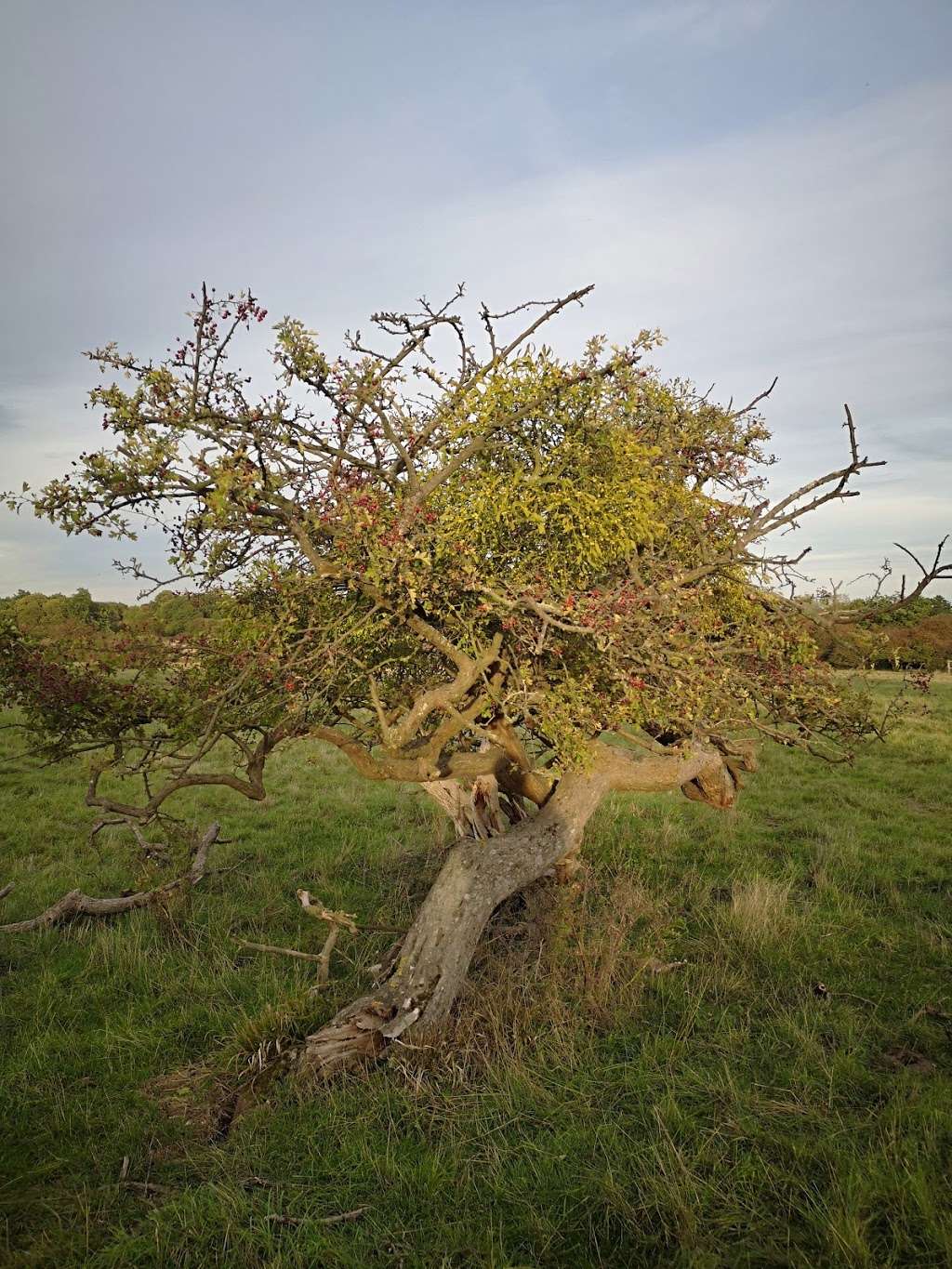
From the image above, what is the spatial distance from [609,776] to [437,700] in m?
3.23

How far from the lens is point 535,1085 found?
19.1 ft

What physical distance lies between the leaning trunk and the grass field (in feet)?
1.08

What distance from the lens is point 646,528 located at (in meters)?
6.24

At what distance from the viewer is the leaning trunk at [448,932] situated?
6484 mm

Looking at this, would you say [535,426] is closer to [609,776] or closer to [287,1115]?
[609,776]

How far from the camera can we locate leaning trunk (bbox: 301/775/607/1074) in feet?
21.3

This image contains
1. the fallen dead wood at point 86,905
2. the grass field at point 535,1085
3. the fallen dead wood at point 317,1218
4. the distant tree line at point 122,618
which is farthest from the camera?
the fallen dead wood at point 86,905

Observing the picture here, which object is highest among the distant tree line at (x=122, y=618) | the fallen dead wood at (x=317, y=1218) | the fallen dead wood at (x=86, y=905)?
the distant tree line at (x=122, y=618)

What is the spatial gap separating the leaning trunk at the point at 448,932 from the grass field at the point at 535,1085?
1.08ft

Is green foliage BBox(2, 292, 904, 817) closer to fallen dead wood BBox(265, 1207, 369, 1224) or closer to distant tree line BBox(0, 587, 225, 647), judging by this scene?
distant tree line BBox(0, 587, 225, 647)

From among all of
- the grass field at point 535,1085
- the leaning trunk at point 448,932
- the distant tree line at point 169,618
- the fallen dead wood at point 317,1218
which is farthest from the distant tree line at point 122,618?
the fallen dead wood at point 317,1218

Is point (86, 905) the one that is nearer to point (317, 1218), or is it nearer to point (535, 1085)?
point (317, 1218)

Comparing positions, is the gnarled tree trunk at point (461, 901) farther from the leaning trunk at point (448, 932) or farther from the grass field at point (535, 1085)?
the grass field at point (535, 1085)

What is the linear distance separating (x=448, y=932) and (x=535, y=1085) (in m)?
1.67
